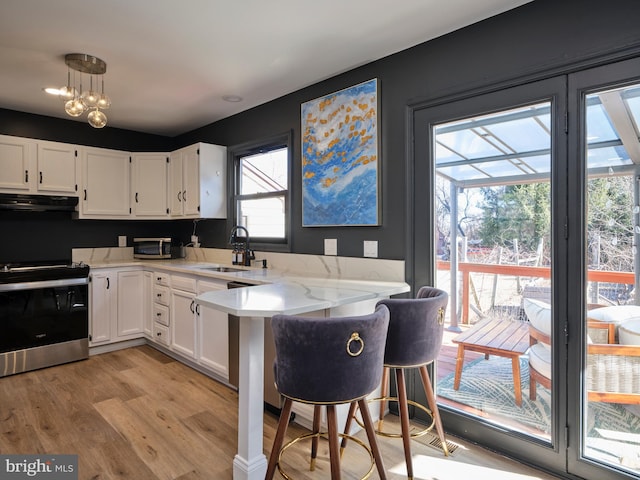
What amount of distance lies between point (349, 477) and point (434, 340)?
2.59ft

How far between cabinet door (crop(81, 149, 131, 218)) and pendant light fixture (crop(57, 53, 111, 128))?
51.9 inches

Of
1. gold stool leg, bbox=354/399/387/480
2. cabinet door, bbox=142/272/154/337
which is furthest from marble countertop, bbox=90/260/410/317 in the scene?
cabinet door, bbox=142/272/154/337

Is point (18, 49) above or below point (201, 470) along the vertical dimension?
above

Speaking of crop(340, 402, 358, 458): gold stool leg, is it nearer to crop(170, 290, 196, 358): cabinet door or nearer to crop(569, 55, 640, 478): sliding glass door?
crop(569, 55, 640, 478): sliding glass door

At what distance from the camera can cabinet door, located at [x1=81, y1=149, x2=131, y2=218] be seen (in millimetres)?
A: 3898

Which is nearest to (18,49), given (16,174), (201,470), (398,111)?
(16,174)

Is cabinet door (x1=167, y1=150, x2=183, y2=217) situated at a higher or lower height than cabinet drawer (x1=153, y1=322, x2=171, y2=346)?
higher

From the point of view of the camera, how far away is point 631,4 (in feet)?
5.39

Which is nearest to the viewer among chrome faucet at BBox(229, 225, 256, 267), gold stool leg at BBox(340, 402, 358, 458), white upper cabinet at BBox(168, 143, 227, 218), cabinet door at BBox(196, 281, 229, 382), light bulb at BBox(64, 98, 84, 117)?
gold stool leg at BBox(340, 402, 358, 458)

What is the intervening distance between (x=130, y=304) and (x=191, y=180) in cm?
142

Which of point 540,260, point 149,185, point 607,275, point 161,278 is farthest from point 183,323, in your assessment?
point 607,275

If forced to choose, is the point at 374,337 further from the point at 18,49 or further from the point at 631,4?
the point at 18,49

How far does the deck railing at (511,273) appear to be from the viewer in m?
1.73

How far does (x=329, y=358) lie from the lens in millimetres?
1382
